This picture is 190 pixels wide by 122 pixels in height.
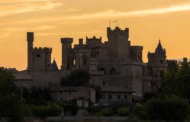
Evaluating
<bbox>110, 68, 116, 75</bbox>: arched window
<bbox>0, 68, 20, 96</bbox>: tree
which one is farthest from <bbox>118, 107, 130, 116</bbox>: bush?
<bbox>110, 68, 116, 75</bbox>: arched window

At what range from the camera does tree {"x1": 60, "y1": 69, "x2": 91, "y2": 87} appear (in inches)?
4075

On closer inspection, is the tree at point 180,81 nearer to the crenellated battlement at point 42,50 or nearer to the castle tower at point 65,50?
the castle tower at point 65,50

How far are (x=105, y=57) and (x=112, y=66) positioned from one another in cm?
520

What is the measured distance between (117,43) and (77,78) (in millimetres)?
21516

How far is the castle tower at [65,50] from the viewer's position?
11881cm

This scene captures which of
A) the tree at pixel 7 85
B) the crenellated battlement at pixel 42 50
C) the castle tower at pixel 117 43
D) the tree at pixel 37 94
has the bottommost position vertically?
the tree at pixel 37 94

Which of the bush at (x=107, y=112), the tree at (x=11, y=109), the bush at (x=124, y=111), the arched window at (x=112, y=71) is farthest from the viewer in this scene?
the arched window at (x=112, y=71)

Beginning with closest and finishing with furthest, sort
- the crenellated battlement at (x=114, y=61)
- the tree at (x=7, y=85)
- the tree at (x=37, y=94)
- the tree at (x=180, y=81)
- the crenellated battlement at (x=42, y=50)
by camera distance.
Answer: the tree at (x=180, y=81) < the tree at (x=7, y=85) < the tree at (x=37, y=94) < the crenellated battlement at (x=114, y=61) < the crenellated battlement at (x=42, y=50)

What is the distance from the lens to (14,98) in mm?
66875

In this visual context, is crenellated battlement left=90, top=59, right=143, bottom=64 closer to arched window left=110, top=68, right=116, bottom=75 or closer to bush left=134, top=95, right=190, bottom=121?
arched window left=110, top=68, right=116, bottom=75

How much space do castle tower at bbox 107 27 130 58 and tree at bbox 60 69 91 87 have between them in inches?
760

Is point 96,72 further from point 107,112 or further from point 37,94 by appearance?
point 107,112

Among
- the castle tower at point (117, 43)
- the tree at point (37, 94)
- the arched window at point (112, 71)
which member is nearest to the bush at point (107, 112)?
the tree at point (37, 94)

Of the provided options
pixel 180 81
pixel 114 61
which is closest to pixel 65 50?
pixel 114 61
